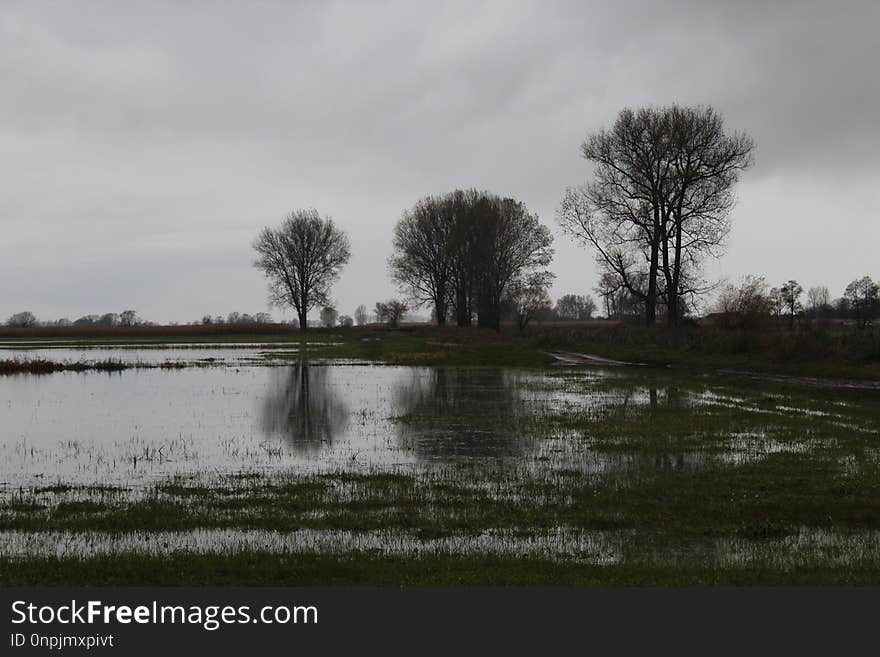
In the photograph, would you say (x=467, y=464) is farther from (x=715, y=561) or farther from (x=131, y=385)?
(x=131, y=385)

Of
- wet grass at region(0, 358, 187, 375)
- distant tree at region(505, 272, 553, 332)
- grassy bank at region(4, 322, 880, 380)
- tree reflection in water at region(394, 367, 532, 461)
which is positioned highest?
distant tree at region(505, 272, 553, 332)

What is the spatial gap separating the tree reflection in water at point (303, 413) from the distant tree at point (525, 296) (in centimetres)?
5460

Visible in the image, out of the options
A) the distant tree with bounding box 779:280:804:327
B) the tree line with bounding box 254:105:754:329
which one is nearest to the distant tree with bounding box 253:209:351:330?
the tree line with bounding box 254:105:754:329

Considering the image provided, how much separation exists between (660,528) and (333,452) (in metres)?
9.04

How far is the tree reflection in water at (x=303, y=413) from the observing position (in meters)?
20.1

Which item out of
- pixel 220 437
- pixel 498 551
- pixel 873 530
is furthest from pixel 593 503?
pixel 220 437

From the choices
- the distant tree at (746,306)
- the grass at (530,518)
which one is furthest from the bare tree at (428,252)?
the grass at (530,518)

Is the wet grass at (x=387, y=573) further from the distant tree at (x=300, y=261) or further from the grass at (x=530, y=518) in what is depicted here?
the distant tree at (x=300, y=261)

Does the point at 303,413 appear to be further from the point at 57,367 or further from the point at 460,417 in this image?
the point at 57,367

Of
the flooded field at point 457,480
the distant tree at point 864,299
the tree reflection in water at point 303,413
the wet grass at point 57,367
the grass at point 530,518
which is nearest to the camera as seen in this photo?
the grass at point 530,518

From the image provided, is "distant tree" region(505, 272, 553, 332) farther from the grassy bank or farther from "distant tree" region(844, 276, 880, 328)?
"distant tree" region(844, 276, 880, 328)

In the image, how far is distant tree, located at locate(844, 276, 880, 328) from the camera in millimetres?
74287

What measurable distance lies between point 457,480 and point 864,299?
8659cm

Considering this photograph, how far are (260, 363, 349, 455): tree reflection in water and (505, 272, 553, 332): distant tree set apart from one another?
54.6 m
